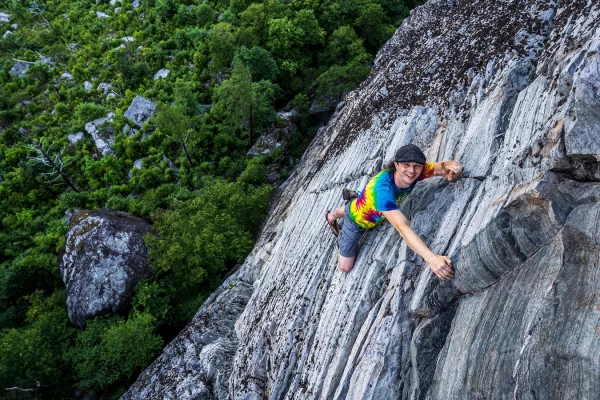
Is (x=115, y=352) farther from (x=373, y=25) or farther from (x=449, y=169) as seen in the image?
(x=373, y=25)

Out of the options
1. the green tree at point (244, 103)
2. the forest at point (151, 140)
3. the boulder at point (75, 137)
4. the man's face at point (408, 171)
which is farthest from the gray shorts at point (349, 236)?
the boulder at point (75, 137)

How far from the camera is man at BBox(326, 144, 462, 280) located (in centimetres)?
758

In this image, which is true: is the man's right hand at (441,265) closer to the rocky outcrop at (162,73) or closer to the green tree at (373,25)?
the green tree at (373,25)

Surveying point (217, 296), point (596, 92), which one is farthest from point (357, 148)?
point (217, 296)

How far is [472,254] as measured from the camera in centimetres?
752

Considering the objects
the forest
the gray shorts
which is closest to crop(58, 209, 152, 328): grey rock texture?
the forest

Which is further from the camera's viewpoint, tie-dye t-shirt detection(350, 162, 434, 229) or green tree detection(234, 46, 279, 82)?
green tree detection(234, 46, 279, 82)

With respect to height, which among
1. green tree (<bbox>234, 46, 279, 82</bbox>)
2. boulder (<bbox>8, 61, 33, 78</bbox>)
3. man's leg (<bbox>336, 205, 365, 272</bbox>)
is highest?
boulder (<bbox>8, 61, 33, 78</bbox>)

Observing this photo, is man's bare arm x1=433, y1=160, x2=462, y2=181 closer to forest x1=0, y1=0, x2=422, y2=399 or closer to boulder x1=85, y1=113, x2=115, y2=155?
forest x1=0, y1=0, x2=422, y2=399

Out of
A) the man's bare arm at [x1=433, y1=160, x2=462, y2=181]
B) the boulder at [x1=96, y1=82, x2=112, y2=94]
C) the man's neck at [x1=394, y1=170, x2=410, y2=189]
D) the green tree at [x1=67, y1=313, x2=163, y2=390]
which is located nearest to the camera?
the man's neck at [x1=394, y1=170, x2=410, y2=189]

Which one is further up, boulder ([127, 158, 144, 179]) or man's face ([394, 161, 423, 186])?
boulder ([127, 158, 144, 179])

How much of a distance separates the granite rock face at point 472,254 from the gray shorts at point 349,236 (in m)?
0.47

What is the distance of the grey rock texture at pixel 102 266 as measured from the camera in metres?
28.0

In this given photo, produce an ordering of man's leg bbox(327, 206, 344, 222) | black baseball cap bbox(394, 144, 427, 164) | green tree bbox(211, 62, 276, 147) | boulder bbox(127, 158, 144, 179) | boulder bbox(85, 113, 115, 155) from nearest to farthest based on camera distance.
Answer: black baseball cap bbox(394, 144, 427, 164) < man's leg bbox(327, 206, 344, 222) < green tree bbox(211, 62, 276, 147) < boulder bbox(127, 158, 144, 179) < boulder bbox(85, 113, 115, 155)
